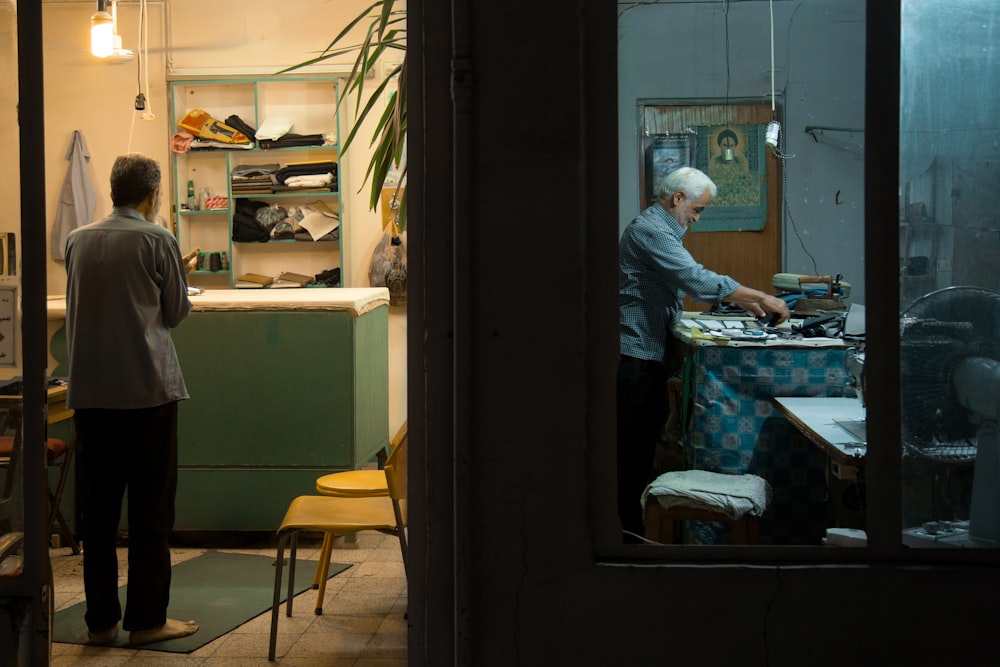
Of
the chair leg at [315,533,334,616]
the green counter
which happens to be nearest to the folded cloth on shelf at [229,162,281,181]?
the green counter

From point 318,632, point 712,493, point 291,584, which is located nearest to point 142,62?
point 291,584

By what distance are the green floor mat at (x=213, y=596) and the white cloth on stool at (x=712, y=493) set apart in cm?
183

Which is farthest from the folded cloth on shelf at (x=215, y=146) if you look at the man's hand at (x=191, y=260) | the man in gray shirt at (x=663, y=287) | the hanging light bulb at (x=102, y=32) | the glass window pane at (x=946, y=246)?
the glass window pane at (x=946, y=246)

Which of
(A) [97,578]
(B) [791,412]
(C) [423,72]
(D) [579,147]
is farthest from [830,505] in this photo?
(A) [97,578]

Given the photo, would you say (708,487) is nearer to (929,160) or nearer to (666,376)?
(666,376)

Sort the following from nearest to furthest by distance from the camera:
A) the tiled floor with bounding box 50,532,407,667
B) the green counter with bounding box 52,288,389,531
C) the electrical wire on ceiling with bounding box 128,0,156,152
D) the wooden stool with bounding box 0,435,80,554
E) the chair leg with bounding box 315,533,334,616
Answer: the tiled floor with bounding box 50,532,407,667 → the chair leg with bounding box 315,533,334,616 → the wooden stool with bounding box 0,435,80,554 → the green counter with bounding box 52,288,389,531 → the electrical wire on ceiling with bounding box 128,0,156,152

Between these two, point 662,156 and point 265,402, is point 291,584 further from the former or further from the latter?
point 662,156

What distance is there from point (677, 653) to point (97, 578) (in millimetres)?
2330

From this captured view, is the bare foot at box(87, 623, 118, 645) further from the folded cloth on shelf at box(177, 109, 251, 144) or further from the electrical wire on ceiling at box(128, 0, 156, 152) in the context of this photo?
the electrical wire on ceiling at box(128, 0, 156, 152)

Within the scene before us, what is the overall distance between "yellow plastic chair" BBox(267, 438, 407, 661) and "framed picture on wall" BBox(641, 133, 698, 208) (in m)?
1.15

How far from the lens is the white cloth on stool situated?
2.73 meters

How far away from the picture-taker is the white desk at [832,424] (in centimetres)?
268

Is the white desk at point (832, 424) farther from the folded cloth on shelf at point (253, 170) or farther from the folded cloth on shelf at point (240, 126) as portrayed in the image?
the folded cloth on shelf at point (240, 126)

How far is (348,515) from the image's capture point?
11.9 feet
